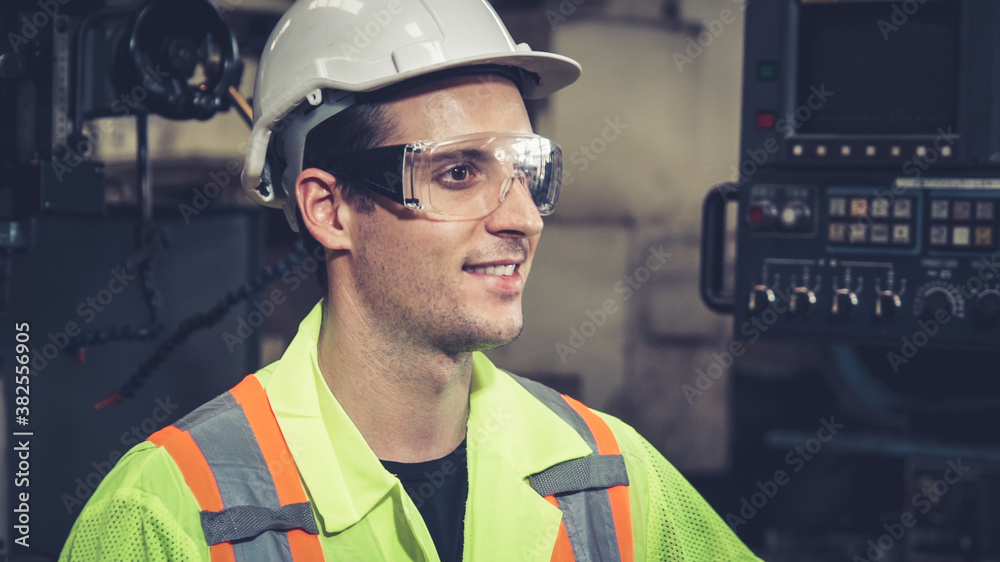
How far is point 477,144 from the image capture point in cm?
138

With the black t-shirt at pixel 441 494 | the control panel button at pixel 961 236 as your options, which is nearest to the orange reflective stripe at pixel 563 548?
the black t-shirt at pixel 441 494

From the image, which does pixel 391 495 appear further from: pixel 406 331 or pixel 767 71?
pixel 767 71

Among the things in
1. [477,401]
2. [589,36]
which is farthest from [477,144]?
[589,36]

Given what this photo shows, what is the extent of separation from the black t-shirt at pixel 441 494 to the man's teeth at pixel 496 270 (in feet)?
0.89

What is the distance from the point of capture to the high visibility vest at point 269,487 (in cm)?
124

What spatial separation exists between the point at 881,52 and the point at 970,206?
332 millimetres

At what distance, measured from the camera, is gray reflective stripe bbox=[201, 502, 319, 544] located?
4.01ft

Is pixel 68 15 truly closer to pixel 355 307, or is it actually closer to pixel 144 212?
pixel 144 212

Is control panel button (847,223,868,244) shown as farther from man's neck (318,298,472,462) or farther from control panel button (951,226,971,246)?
man's neck (318,298,472,462)

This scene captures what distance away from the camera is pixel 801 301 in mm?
1956

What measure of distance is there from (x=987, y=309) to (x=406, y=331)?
3.58 ft

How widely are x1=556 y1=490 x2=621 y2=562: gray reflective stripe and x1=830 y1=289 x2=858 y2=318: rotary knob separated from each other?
0.71 meters

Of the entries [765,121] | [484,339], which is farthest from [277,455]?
[765,121]

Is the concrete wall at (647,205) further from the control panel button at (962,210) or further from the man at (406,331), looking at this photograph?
the man at (406,331)
